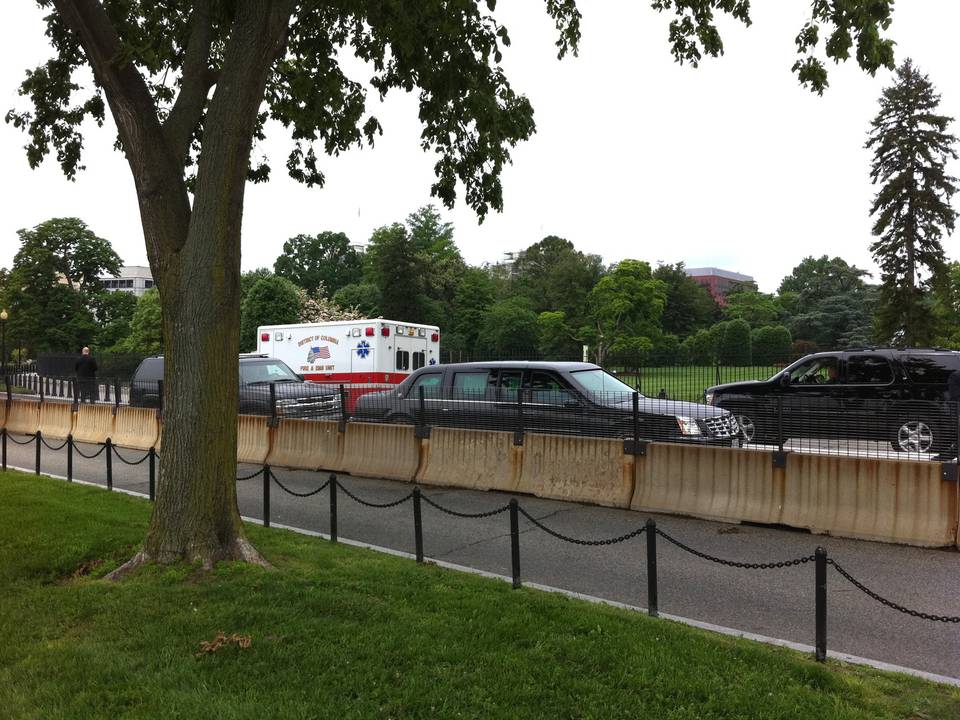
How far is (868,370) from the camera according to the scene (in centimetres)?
1323

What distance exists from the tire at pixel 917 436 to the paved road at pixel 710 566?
1.12 metres

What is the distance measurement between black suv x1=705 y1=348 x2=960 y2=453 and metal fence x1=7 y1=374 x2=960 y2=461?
1 centimetres

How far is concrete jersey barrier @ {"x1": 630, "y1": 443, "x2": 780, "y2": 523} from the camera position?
8.76 metres

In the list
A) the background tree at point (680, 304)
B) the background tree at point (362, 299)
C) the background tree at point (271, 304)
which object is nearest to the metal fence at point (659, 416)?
the background tree at point (271, 304)

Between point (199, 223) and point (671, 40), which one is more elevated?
point (671, 40)

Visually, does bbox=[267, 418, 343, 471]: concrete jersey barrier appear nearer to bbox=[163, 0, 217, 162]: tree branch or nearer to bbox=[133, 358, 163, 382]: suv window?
bbox=[133, 358, 163, 382]: suv window

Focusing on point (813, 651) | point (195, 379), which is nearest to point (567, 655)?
point (813, 651)

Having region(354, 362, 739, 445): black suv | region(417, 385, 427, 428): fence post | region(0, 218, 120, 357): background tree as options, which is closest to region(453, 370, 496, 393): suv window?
region(354, 362, 739, 445): black suv

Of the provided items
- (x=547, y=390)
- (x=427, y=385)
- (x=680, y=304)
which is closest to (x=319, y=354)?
(x=427, y=385)

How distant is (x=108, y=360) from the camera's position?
23359mm

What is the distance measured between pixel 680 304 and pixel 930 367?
69411mm

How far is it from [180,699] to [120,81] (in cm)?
554

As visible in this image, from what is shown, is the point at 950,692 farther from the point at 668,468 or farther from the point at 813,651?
the point at 668,468

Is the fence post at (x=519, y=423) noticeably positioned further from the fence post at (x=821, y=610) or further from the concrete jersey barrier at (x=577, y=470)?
the fence post at (x=821, y=610)
